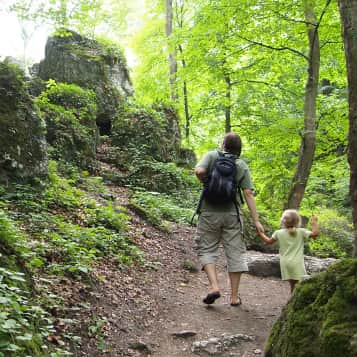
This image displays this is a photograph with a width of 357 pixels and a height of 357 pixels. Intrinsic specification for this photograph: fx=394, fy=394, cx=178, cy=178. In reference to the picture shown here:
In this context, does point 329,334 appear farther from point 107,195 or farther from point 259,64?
point 259,64

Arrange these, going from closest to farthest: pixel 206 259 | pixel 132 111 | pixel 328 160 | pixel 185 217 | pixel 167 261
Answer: pixel 206 259, pixel 167 261, pixel 185 217, pixel 328 160, pixel 132 111

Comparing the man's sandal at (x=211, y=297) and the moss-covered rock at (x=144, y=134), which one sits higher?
the moss-covered rock at (x=144, y=134)

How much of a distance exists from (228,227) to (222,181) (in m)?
0.65

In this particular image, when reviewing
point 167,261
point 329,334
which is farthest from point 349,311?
point 167,261

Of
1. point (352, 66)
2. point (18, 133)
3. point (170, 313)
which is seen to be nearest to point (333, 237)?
point (170, 313)

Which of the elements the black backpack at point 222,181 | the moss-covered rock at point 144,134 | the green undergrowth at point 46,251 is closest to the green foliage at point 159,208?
the green undergrowth at point 46,251

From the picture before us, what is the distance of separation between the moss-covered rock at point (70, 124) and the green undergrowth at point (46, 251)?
1.27 meters

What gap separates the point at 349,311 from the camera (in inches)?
95.0

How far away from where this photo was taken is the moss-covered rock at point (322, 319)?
2291mm

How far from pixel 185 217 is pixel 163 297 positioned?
5.10 m

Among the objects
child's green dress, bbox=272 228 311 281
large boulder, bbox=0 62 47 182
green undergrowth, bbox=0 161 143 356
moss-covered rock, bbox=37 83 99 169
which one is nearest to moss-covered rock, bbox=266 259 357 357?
green undergrowth, bbox=0 161 143 356

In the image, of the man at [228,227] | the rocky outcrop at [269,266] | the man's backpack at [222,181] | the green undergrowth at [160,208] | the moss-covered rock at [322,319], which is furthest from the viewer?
the green undergrowth at [160,208]

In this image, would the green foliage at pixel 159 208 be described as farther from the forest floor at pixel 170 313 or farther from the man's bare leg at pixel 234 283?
the man's bare leg at pixel 234 283

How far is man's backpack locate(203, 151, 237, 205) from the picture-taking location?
4805 mm
